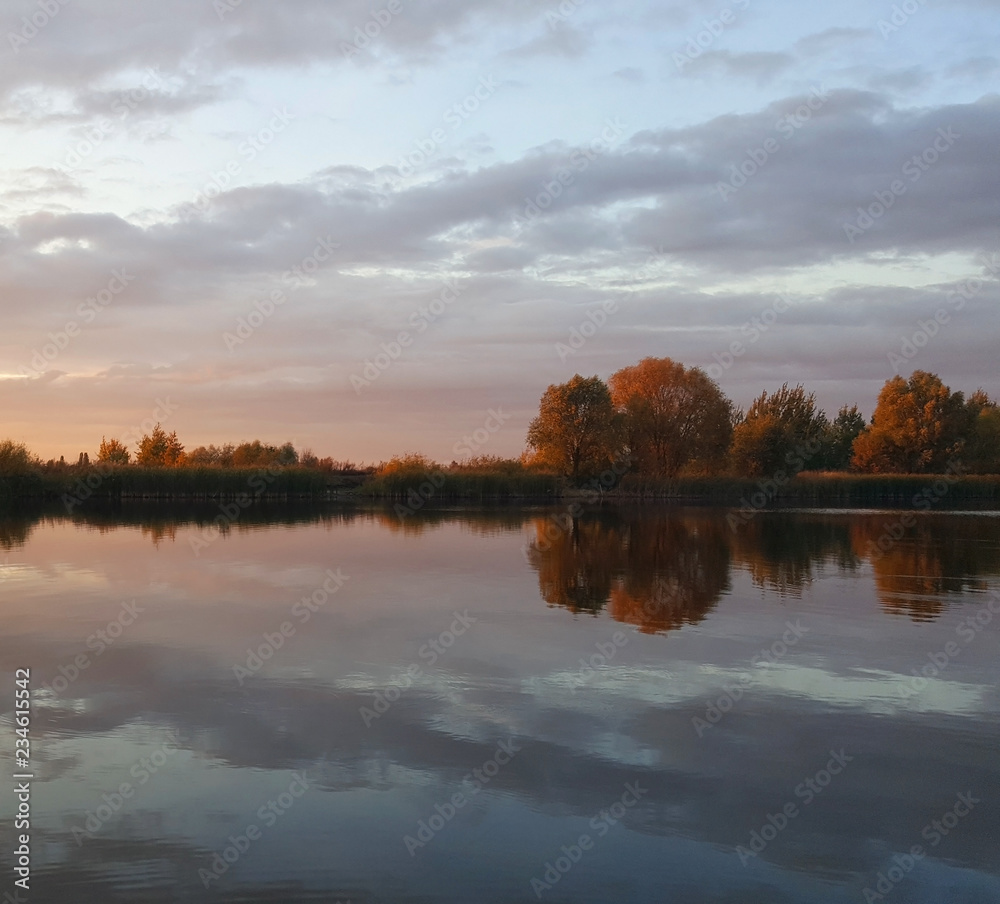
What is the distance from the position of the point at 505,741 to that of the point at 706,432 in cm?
5712

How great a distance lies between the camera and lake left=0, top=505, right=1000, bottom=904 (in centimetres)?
476

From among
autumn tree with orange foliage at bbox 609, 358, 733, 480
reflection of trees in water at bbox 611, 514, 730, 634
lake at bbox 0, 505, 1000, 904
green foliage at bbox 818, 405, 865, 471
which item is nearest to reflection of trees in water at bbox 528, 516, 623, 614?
lake at bbox 0, 505, 1000, 904

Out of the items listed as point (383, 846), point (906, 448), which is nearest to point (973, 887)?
point (383, 846)

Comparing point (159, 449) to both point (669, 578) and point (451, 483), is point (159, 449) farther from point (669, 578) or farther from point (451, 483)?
point (669, 578)

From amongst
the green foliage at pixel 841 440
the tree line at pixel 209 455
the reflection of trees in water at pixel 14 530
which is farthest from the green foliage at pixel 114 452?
the green foliage at pixel 841 440

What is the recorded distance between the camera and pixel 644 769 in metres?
6.20

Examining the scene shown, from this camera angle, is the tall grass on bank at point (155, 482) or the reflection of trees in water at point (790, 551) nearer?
the reflection of trees in water at point (790, 551)

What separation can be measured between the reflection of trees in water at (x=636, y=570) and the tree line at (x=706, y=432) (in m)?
28.9

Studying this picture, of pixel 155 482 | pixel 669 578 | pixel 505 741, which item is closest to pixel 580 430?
pixel 155 482

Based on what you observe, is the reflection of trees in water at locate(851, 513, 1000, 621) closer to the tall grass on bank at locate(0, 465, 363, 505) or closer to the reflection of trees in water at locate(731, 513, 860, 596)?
the reflection of trees in water at locate(731, 513, 860, 596)

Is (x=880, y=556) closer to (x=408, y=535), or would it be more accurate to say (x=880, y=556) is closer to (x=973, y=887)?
(x=408, y=535)

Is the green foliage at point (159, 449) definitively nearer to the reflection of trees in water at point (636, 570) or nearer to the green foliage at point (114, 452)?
the green foliage at point (114, 452)

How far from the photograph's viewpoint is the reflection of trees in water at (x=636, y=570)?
12.7m

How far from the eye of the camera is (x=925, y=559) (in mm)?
19969
